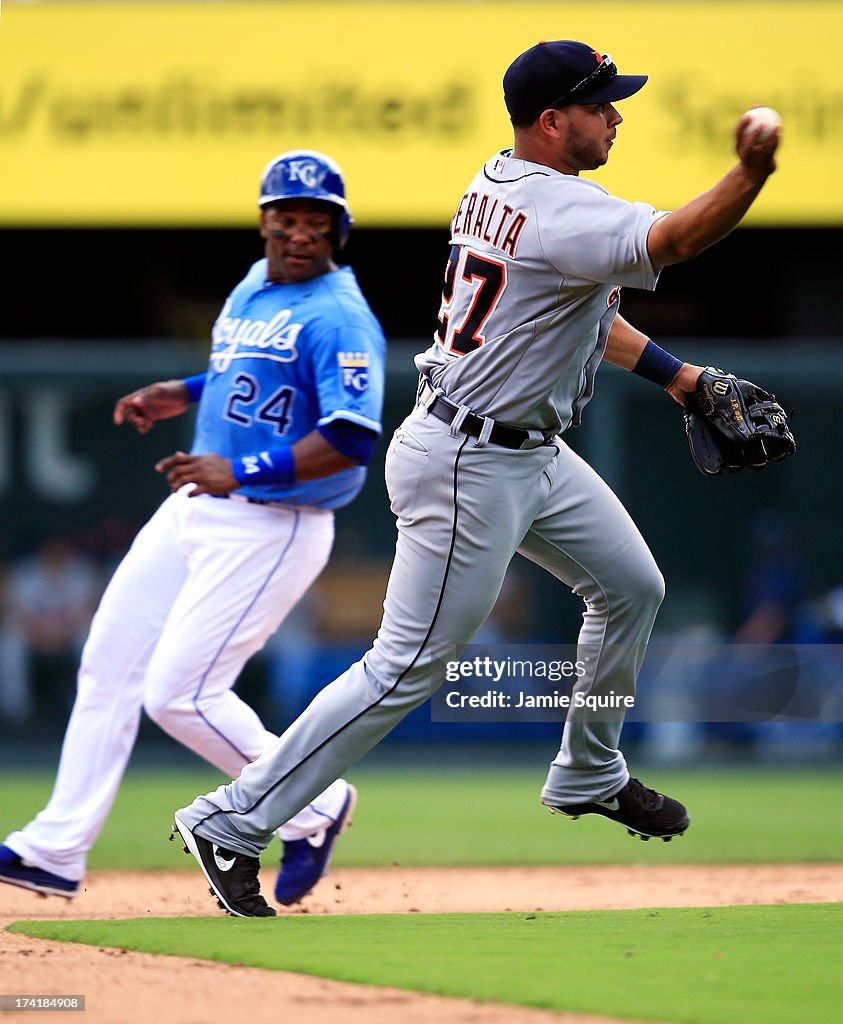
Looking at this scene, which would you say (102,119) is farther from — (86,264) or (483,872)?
(483,872)

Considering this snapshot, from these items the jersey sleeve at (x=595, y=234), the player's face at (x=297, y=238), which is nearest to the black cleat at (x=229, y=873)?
the jersey sleeve at (x=595, y=234)

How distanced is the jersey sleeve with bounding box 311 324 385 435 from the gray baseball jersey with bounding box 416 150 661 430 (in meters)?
0.54

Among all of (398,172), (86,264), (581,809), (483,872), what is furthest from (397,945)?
(86,264)

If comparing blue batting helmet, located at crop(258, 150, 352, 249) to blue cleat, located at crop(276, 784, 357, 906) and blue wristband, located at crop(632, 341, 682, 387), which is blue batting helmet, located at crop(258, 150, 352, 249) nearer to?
blue wristband, located at crop(632, 341, 682, 387)

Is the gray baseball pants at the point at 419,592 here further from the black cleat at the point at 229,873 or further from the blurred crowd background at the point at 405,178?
the blurred crowd background at the point at 405,178

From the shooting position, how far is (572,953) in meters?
3.27

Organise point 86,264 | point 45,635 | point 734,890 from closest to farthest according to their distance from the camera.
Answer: point 734,890, point 45,635, point 86,264

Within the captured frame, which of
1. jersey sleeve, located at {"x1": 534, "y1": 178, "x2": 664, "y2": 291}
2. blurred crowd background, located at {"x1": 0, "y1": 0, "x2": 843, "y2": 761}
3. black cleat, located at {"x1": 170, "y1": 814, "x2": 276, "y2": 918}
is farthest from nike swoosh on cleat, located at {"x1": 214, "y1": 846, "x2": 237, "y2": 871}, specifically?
blurred crowd background, located at {"x1": 0, "y1": 0, "x2": 843, "y2": 761}

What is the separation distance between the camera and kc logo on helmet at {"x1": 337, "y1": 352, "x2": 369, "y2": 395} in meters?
4.30

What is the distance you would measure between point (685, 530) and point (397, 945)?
24.0 feet

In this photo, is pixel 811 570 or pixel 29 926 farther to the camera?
pixel 811 570

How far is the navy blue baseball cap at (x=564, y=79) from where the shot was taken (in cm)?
352

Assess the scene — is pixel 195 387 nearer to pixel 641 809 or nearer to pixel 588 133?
pixel 588 133

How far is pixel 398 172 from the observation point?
10391mm
